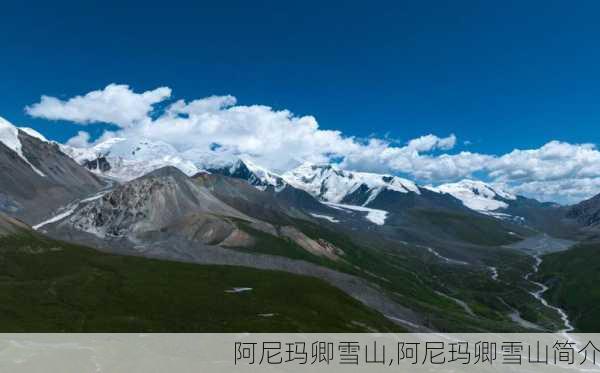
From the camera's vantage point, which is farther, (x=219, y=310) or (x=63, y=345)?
(x=219, y=310)

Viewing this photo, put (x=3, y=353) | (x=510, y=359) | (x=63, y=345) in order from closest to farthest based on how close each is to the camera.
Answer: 1. (x=3, y=353)
2. (x=63, y=345)
3. (x=510, y=359)

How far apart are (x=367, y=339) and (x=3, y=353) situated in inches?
3637

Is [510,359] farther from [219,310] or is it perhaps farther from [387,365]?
[219,310]

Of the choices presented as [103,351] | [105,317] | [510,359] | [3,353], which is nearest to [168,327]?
[105,317]

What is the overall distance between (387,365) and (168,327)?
60.6 metres

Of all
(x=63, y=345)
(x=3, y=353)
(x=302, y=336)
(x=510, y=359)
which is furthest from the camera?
(x=510, y=359)

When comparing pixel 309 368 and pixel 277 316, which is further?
pixel 277 316

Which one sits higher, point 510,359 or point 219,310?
point 219,310

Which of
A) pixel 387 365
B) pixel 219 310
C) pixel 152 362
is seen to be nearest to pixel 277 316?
pixel 219 310

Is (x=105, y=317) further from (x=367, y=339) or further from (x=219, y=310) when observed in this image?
(x=367, y=339)

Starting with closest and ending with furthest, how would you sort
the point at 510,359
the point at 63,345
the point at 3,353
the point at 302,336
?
the point at 3,353
the point at 63,345
the point at 302,336
the point at 510,359

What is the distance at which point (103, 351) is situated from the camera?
5359 inches

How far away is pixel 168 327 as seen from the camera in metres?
166

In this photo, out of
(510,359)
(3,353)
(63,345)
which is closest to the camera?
(3,353)
